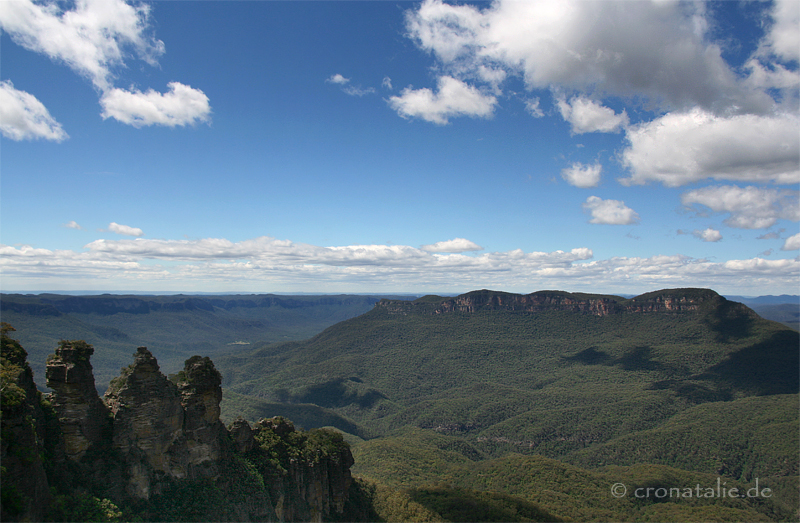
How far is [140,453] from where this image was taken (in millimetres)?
33812

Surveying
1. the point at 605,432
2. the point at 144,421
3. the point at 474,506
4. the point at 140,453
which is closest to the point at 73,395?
the point at 144,421

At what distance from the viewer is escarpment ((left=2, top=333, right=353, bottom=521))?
997 inches

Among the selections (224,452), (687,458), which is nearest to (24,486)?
(224,452)

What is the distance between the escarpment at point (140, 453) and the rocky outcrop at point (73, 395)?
7 cm

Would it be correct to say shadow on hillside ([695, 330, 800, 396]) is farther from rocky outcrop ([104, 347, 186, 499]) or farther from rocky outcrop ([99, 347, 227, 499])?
rocky outcrop ([104, 347, 186, 499])

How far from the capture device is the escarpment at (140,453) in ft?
83.1

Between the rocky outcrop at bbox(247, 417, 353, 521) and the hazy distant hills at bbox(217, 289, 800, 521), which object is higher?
the rocky outcrop at bbox(247, 417, 353, 521)

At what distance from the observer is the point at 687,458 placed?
110 m

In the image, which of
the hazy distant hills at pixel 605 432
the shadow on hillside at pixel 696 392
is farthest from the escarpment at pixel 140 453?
the shadow on hillside at pixel 696 392

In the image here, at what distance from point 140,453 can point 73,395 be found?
24.5 feet

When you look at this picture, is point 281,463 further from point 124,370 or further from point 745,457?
point 745,457

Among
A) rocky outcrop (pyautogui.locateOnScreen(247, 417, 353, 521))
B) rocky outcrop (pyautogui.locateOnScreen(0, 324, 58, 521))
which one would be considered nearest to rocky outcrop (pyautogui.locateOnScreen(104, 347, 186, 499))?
rocky outcrop (pyautogui.locateOnScreen(0, 324, 58, 521))

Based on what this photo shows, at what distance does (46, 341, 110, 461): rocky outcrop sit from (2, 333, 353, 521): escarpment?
70mm

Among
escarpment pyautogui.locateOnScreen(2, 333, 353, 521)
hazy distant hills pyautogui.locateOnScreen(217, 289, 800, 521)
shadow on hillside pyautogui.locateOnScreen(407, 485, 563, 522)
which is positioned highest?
escarpment pyautogui.locateOnScreen(2, 333, 353, 521)
